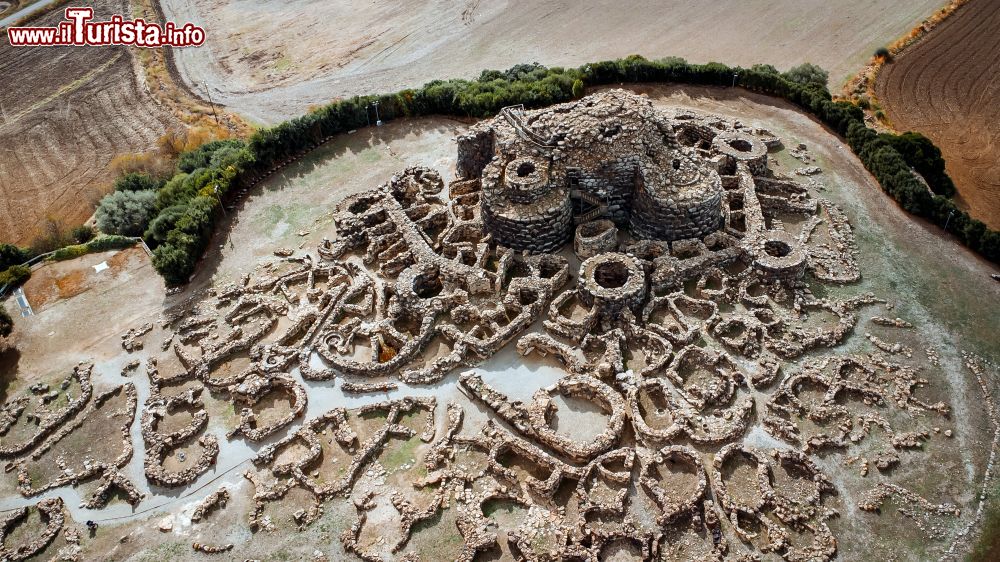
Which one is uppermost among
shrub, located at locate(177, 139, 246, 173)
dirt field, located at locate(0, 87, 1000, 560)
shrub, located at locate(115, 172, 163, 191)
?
shrub, located at locate(177, 139, 246, 173)

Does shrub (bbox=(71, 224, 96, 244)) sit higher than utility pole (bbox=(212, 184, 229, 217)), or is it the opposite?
utility pole (bbox=(212, 184, 229, 217))

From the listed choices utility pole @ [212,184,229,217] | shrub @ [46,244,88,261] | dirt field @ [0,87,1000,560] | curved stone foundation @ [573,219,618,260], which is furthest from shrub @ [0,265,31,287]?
curved stone foundation @ [573,219,618,260]

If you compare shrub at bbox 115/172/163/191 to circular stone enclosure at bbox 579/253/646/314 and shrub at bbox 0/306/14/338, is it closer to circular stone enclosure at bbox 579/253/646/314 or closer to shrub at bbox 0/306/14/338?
shrub at bbox 0/306/14/338

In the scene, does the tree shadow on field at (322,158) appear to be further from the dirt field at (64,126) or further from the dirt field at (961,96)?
the dirt field at (961,96)

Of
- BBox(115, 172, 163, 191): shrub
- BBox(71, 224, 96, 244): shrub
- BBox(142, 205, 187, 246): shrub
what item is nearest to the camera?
BBox(142, 205, 187, 246): shrub

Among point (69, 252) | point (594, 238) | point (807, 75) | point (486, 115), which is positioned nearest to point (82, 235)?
point (69, 252)

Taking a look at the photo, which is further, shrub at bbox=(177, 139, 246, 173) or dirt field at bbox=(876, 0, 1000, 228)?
shrub at bbox=(177, 139, 246, 173)

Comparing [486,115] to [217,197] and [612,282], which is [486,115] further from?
[612,282]

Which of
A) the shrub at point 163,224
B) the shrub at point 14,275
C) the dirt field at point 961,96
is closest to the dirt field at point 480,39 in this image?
the dirt field at point 961,96
